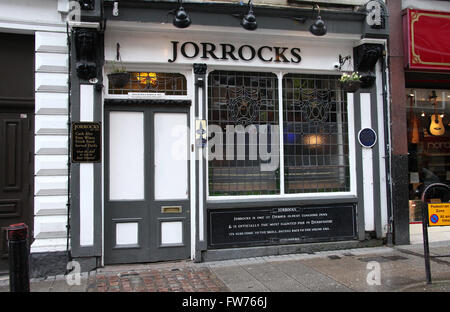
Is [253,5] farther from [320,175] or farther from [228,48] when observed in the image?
[320,175]

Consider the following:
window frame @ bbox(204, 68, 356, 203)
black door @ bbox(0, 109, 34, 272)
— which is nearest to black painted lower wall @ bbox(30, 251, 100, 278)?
black door @ bbox(0, 109, 34, 272)

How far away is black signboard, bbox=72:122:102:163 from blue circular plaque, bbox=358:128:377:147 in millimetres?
4820

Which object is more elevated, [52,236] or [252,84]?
[252,84]

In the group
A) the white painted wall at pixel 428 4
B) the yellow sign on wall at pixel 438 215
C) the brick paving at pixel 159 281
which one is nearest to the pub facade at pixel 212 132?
the brick paving at pixel 159 281

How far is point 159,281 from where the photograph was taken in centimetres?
577

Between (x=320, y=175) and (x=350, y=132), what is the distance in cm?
104

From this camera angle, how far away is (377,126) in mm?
7633

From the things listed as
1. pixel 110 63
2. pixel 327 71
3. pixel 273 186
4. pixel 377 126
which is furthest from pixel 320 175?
pixel 110 63

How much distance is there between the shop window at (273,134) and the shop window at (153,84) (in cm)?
56

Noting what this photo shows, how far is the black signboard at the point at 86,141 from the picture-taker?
633 centimetres

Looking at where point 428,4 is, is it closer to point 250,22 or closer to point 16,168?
point 250,22

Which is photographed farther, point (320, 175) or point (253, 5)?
point (320, 175)

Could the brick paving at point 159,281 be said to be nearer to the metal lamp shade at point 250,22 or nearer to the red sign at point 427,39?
the metal lamp shade at point 250,22

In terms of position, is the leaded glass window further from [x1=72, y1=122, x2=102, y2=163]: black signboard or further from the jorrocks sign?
[x1=72, y1=122, x2=102, y2=163]: black signboard
